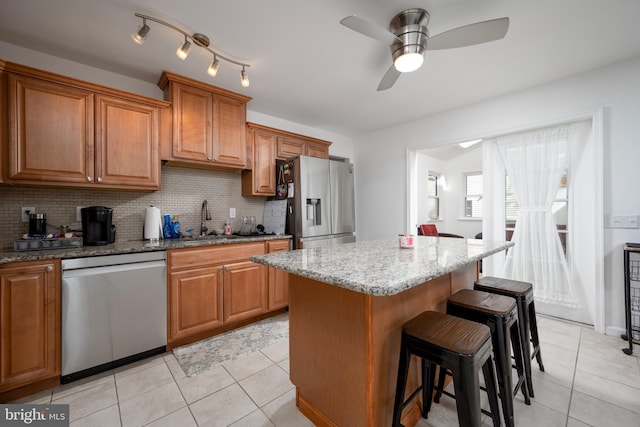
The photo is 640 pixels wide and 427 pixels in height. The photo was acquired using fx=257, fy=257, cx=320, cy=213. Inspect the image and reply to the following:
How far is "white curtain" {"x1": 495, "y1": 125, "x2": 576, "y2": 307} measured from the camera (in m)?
2.71

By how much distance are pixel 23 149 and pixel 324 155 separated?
309 centimetres

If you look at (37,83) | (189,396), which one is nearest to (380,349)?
(189,396)

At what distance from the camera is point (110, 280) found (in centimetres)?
189

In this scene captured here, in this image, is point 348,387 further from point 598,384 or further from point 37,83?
point 37,83

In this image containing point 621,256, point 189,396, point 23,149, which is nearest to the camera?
point 189,396

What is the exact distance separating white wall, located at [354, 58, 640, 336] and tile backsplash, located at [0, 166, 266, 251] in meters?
2.56

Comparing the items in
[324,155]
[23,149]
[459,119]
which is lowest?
[23,149]

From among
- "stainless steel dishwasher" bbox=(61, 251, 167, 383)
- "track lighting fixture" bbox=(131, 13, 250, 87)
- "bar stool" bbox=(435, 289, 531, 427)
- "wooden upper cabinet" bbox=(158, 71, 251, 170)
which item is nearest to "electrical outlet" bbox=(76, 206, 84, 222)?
"stainless steel dishwasher" bbox=(61, 251, 167, 383)

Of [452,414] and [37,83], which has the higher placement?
[37,83]

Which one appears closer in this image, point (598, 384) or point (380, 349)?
point (380, 349)

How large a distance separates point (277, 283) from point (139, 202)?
165 centimetres

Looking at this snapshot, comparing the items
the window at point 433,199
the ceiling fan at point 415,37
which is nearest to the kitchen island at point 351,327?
the ceiling fan at point 415,37

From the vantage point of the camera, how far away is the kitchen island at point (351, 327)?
109 centimetres

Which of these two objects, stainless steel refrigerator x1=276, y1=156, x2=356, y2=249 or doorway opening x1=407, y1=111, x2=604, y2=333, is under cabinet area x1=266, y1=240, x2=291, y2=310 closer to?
stainless steel refrigerator x1=276, y1=156, x2=356, y2=249
